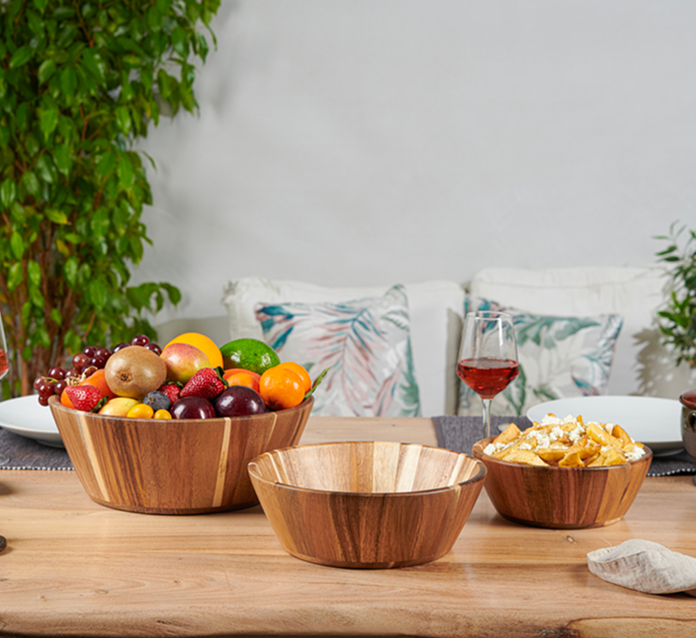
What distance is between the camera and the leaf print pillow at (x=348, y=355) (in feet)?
6.55

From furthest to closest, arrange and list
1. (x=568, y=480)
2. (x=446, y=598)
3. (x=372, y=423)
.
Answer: (x=372, y=423), (x=568, y=480), (x=446, y=598)

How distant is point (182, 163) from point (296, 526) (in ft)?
6.82

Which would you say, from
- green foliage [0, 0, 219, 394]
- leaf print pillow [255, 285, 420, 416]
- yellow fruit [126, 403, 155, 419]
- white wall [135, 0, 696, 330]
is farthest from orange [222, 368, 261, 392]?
white wall [135, 0, 696, 330]

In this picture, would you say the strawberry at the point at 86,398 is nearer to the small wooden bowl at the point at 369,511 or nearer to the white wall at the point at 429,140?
the small wooden bowl at the point at 369,511

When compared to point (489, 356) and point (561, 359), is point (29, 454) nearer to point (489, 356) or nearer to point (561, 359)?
point (489, 356)

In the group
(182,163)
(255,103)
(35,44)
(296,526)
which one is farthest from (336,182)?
(296,526)

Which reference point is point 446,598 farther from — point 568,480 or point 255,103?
point 255,103

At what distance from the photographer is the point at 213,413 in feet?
2.62

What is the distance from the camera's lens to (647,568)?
24.5 inches

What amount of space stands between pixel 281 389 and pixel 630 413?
0.75 m

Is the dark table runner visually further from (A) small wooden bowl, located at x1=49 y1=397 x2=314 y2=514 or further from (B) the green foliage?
(B) the green foliage

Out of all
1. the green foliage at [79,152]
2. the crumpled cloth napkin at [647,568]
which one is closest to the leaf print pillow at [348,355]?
the green foliage at [79,152]

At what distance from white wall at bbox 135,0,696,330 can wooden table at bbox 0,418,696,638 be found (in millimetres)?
1749

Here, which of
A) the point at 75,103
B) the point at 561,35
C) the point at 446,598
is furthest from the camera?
the point at 561,35
